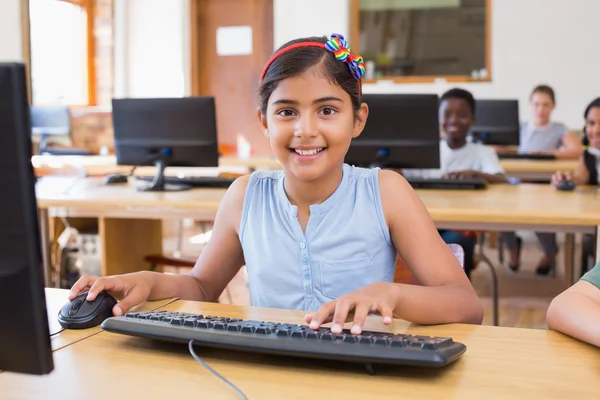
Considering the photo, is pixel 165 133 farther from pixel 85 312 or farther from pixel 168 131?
pixel 85 312

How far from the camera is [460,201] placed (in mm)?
2430

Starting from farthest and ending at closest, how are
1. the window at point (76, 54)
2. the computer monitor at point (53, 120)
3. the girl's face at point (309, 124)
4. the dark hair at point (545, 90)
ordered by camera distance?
the window at point (76, 54)
the computer monitor at point (53, 120)
the dark hair at point (545, 90)
the girl's face at point (309, 124)

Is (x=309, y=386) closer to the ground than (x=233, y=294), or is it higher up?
higher up

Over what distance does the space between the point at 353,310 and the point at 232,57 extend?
6175 mm

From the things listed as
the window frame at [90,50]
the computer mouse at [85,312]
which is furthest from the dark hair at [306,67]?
the window frame at [90,50]

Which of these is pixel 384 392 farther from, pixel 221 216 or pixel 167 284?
pixel 221 216

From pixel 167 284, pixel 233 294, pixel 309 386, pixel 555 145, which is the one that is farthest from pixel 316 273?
pixel 555 145

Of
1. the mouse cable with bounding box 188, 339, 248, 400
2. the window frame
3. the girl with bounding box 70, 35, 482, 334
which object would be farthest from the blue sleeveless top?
the window frame

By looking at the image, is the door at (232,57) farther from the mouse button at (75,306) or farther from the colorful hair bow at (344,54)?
the mouse button at (75,306)

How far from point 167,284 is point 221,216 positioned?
22 cm

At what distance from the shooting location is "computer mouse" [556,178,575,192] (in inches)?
111

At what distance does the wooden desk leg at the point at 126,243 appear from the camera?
2715mm

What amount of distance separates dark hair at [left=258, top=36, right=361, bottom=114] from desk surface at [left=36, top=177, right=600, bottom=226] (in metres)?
0.96

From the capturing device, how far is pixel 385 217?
131cm
